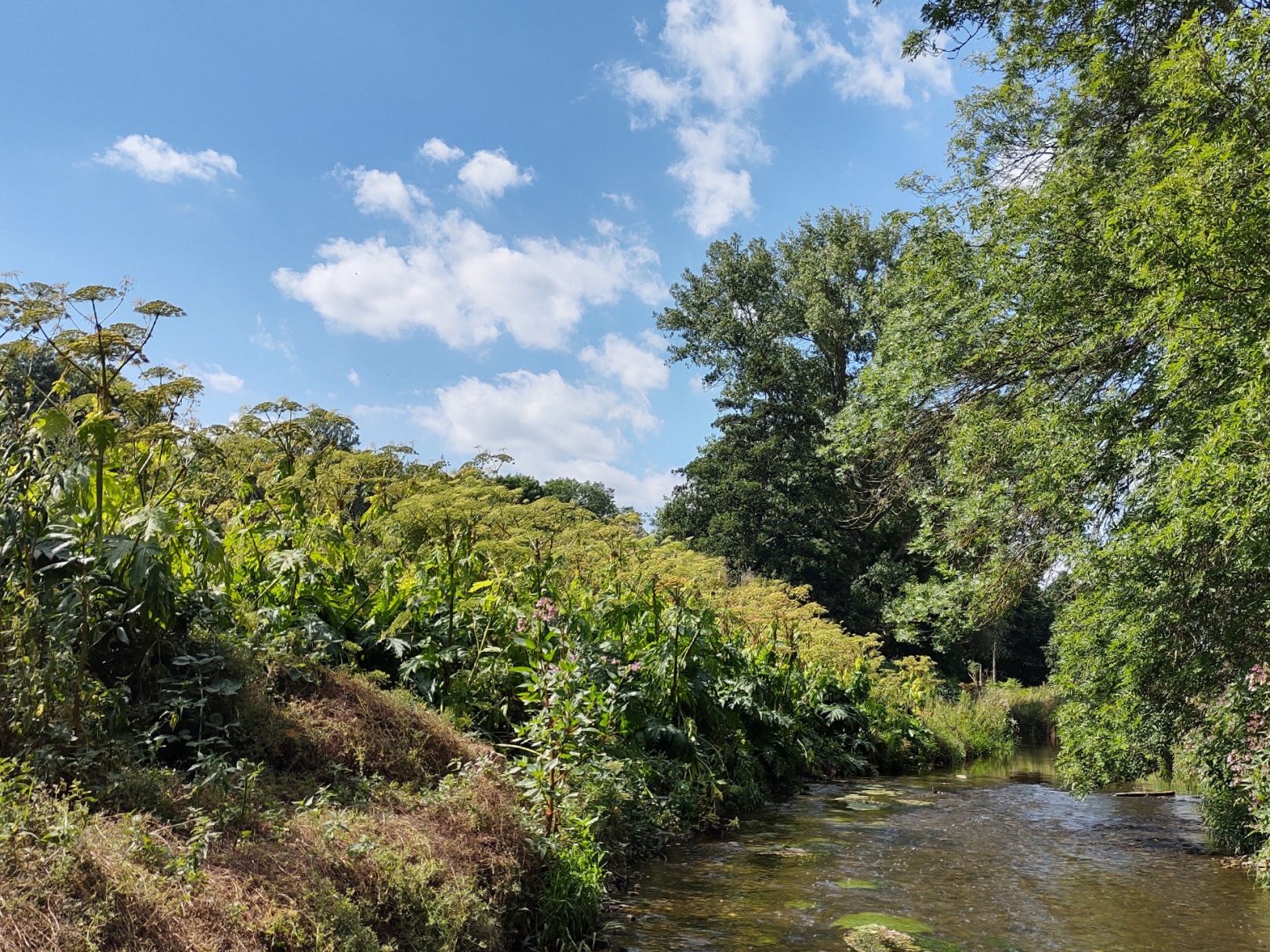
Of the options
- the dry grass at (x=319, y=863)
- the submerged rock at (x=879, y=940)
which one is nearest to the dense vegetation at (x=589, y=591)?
the dry grass at (x=319, y=863)

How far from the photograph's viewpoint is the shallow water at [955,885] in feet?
17.9

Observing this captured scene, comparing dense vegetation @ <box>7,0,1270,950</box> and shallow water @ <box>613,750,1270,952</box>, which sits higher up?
dense vegetation @ <box>7,0,1270,950</box>

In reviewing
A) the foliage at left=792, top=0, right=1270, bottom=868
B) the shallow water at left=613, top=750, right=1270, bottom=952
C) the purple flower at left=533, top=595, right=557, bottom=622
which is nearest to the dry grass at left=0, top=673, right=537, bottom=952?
the purple flower at left=533, top=595, right=557, bottom=622

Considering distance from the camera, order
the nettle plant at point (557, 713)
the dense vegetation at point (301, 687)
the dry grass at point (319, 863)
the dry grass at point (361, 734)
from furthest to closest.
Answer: the nettle plant at point (557, 713) < the dry grass at point (361, 734) < the dense vegetation at point (301, 687) < the dry grass at point (319, 863)

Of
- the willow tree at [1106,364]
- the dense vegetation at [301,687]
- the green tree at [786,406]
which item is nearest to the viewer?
the dense vegetation at [301,687]

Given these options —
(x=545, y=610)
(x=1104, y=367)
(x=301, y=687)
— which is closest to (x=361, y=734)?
(x=301, y=687)

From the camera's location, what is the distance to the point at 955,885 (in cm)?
681

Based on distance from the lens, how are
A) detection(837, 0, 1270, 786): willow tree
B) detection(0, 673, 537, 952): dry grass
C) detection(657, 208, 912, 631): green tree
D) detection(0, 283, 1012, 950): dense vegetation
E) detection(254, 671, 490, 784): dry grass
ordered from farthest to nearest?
1. detection(657, 208, 912, 631): green tree
2. detection(837, 0, 1270, 786): willow tree
3. detection(254, 671, 490, 784): dry grass
4. detection(0, 283, 1012, 950): dense vegetation
5. detection(0, 673, 537, 952): dry grass

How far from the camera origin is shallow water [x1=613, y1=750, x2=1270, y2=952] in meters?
5.45

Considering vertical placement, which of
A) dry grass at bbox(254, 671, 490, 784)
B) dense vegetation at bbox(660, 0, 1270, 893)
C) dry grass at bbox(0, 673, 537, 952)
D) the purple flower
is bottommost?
dry grass at bbox(0, 673, 537, 952)

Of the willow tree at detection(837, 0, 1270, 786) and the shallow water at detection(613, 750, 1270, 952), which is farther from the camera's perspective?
the willow tree at detection(837, 0, 1270, 786)

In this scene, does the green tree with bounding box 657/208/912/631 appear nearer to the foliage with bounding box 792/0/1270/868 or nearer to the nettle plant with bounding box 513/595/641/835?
the foliage with bounding box 792/0/1270/868

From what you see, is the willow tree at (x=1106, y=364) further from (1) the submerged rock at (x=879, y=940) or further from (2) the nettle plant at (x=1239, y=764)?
(1) the submerged rock at (x=879, y=940)

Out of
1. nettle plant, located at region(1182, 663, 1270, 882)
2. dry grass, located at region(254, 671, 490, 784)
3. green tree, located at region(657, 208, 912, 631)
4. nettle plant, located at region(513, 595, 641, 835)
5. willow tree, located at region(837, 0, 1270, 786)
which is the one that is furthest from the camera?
green tree, located at region(657, 208, 912, 631)
